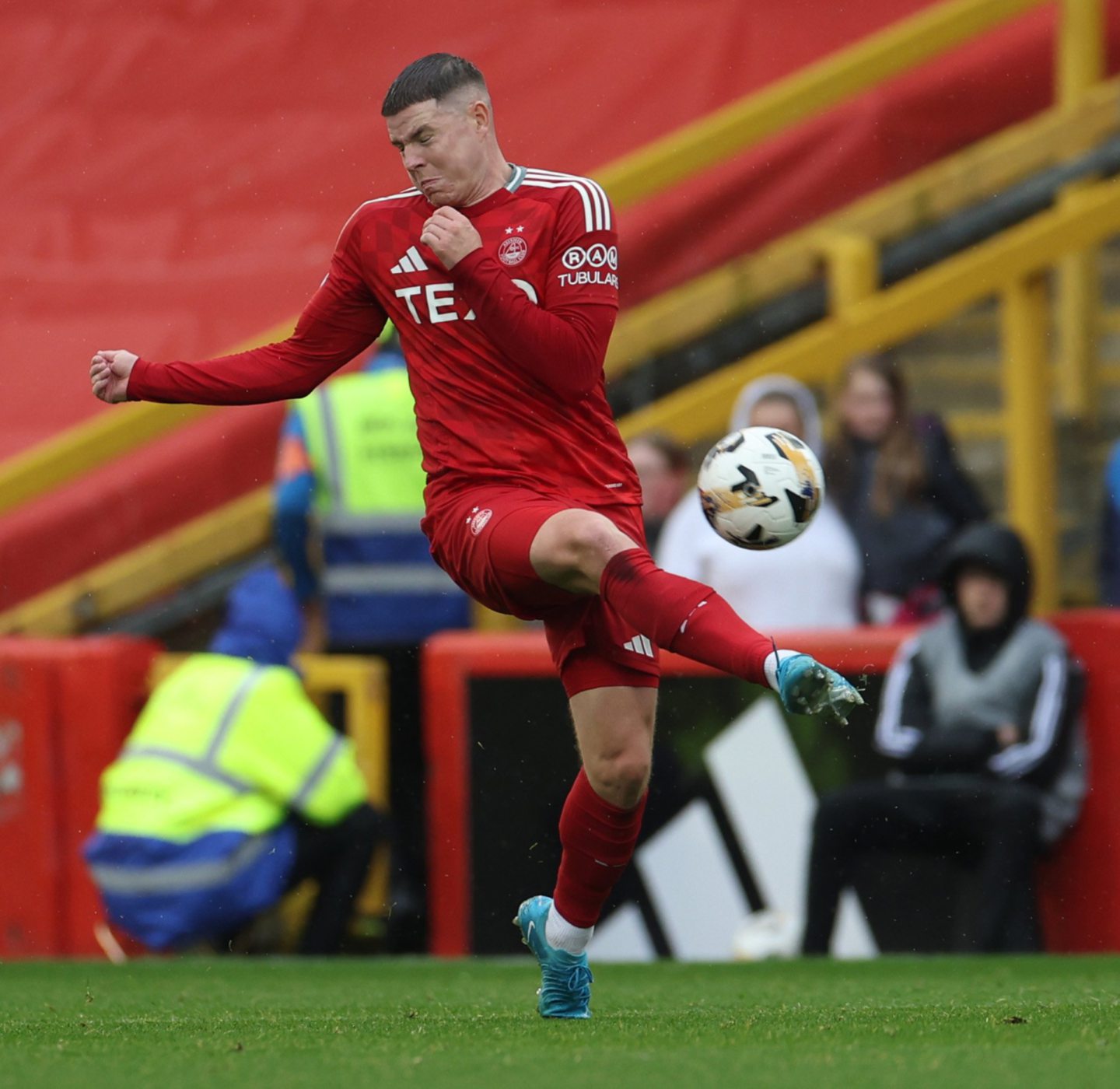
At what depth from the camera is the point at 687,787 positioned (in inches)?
297

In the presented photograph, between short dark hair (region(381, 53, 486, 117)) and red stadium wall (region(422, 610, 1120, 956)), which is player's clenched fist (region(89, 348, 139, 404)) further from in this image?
red stadium wall (region(422, 610, 1120, 956))

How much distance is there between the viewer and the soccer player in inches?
185

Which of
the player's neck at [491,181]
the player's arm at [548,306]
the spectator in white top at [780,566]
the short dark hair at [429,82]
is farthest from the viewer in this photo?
the spectator in white top at [780,566]

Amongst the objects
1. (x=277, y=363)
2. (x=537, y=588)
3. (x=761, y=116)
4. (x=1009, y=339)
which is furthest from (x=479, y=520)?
(x=761, y=116)

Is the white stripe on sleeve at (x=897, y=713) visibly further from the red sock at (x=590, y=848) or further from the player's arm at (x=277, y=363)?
the player's arm at (x=277, y=363)

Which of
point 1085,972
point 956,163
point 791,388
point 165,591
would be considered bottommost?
point 1085,972

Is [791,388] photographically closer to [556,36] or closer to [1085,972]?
[1085,972]

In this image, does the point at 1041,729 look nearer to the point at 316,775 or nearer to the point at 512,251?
the point at 316,775

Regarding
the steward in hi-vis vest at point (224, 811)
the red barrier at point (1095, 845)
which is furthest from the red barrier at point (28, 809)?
the red barrier at point (1095, 845)

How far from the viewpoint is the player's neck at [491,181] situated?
4.94m

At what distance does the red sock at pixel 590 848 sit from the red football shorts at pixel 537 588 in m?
0.25

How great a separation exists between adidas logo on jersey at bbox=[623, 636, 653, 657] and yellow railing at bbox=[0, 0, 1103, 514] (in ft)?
14.5

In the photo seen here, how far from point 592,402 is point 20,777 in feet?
→ 12.2

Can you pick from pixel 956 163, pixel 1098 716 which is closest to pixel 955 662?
pixel 1098 716
